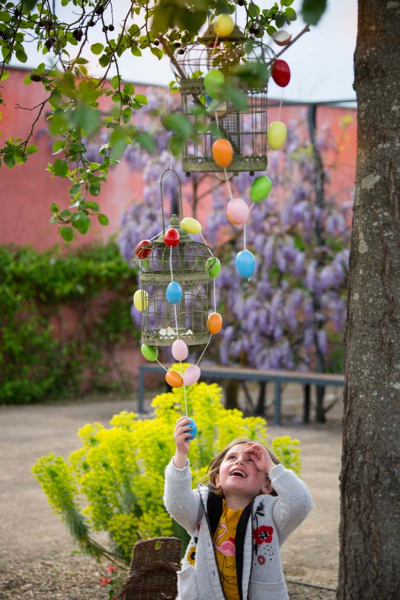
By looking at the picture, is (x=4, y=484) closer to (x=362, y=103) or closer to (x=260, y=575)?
(x=260, y=575)

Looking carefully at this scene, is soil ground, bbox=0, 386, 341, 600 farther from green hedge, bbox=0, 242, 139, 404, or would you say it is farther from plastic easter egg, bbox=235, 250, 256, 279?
plastic easter egg, bbox=235, 250, 256, 279

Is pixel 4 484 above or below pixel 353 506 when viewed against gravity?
below

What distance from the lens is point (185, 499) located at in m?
2.78

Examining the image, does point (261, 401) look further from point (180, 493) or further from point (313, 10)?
point (313, 10)

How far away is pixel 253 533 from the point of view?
2.76 m

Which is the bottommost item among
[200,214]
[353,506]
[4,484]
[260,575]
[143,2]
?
[4,484]

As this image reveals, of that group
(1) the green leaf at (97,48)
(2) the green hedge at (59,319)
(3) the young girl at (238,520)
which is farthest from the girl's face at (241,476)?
(2) the green hedge at (59,319)

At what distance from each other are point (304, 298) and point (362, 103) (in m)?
7.15

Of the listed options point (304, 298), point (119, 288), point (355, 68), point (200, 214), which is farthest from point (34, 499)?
point (200, 214)

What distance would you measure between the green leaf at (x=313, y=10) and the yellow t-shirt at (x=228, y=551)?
181cm

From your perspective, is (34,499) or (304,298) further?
(304,298)

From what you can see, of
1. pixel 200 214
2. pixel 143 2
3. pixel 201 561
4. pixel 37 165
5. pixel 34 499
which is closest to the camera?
pixel 201 561

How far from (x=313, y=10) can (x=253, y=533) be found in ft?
6.03

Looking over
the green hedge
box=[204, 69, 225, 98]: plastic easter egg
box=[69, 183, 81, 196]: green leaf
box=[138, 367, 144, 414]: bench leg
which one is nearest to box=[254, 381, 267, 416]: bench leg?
box=[138, 367, 144, 414]: bench leg
